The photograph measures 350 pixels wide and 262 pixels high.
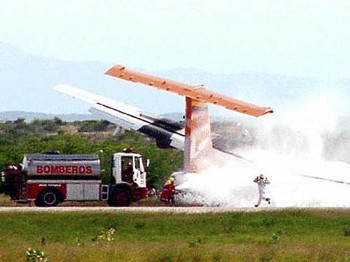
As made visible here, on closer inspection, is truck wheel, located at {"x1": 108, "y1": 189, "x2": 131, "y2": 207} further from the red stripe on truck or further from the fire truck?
the red stripe on truck

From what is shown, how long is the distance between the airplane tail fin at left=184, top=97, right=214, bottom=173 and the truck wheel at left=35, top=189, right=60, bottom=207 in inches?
264

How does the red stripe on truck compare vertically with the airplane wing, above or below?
below

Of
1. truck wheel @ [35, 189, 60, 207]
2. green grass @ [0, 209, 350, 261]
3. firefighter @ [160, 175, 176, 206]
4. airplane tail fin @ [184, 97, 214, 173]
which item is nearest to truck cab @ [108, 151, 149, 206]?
firefighter @ [160, 175, 176, 206]

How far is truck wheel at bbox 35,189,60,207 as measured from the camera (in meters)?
56.1

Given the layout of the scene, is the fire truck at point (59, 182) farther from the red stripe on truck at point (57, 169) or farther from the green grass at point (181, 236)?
the green grass at point (181, 236)

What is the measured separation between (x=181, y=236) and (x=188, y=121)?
1690 centimetres

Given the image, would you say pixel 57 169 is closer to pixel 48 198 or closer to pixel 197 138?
pixel 48 198

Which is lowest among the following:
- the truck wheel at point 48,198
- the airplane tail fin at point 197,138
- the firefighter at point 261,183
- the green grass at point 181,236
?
the green grass at point 181,236

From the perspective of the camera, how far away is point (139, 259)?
112 feet

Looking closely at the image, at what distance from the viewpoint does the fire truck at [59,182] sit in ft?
183

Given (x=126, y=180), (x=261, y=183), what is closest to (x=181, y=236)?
(x=261, y=183)

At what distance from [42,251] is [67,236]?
31.4 ft

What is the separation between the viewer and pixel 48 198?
56.2 metres

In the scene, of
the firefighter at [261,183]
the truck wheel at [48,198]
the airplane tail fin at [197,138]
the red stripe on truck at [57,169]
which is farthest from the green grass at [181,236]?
the airplane tail fin at [197,138]
